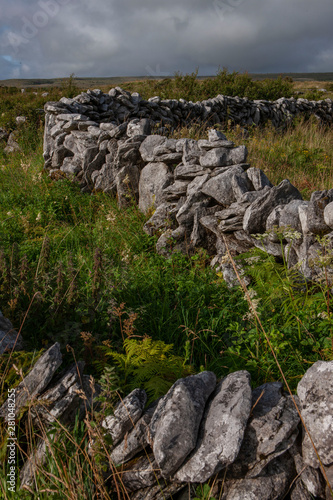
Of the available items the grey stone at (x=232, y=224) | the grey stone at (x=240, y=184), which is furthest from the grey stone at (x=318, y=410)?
the grey stone at (x=240, y=184)

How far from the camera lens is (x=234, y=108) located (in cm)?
1350

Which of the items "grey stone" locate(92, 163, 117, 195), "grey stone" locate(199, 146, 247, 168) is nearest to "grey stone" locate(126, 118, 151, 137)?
"grey stone" locate(92, 163, 117, 195)

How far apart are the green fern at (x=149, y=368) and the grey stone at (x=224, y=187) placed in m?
2.68

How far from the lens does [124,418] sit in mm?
2102

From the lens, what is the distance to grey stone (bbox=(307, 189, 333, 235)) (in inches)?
144

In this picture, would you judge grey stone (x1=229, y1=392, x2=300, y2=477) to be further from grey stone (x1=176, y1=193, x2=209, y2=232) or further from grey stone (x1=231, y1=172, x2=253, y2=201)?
grey stone (x1=176, y1=193, x2=209, y2=232)

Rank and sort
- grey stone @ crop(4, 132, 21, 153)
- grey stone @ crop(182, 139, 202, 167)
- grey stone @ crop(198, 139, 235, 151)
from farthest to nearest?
1. grey stone @ crop(4, 132, 21, 153)
2. grey stone @ crop(182, 139, 202, 167)
3. grey stone @ crop(198, 139, 235, 151)

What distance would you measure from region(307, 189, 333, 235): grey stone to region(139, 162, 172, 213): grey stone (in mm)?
2707

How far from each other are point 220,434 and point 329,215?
8.32ft

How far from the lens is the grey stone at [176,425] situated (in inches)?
72.7

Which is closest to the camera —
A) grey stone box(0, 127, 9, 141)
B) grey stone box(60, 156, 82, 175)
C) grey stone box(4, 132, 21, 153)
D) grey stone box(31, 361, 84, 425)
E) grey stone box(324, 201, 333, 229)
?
grey stone box(31, 361, 84, 425)

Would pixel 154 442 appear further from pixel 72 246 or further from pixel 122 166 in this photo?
pixel 122 166

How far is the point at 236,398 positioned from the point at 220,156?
3932mm

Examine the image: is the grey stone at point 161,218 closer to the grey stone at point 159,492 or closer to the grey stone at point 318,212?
the grey stone at point 318,212
